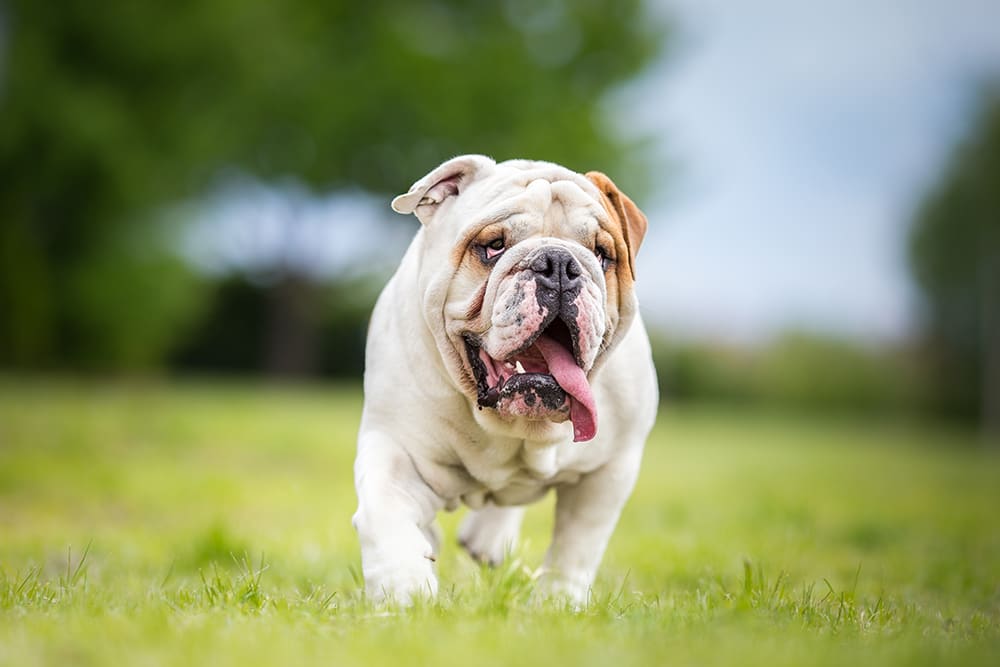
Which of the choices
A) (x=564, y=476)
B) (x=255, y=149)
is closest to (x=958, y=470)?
(x=564, y=476)

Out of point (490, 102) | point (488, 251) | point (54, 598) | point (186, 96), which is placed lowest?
point (54, 598)

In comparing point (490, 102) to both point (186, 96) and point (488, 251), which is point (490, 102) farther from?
point (488, 251)

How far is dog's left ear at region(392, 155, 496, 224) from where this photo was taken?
135 inches

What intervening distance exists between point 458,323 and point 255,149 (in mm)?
22904

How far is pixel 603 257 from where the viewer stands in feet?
11.1

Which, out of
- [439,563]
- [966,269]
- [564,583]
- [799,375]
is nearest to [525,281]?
[564,583]

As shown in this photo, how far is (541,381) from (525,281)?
0.31 metres

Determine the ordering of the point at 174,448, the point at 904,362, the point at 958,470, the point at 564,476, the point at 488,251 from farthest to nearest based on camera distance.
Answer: the point at 904,362 → the point at 958,470 → the point at 174,448 → the point at 564,476 → the point at 488,251

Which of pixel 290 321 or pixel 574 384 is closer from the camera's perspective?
pixel 574 384

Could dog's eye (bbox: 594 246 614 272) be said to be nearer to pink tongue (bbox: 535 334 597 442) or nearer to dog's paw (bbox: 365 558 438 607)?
pink tongue (bbox: 535 334 597 442)

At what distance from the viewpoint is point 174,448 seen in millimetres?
9344

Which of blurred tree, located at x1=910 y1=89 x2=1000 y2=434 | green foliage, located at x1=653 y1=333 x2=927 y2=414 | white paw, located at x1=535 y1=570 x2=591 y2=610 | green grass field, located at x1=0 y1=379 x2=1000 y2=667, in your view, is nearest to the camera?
green grass field, located at x1=0 y1=379 x2=1000 y2=667

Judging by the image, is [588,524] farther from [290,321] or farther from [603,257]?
[290,321]

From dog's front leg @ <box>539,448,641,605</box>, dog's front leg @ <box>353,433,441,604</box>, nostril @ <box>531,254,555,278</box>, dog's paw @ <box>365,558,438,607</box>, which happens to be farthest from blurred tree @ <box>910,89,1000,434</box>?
dog's paw @ <box>365,558,438,607</box>
